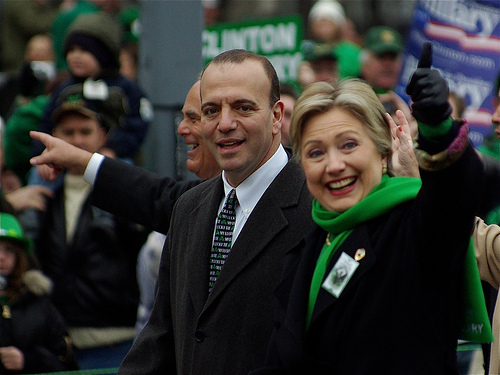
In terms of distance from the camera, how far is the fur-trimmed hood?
5.99m

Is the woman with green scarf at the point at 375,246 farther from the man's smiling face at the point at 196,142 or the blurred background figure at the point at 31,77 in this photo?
the blurred background figure at the point at 31,77

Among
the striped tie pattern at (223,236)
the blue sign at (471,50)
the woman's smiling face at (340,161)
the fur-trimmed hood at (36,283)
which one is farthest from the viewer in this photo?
the blue sign at (471,50)

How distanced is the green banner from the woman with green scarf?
573cm

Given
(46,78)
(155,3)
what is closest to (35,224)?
(155,3)

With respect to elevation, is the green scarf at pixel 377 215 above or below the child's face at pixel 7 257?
above

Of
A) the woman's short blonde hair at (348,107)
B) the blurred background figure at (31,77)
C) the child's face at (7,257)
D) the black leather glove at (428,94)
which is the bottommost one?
the child's face at (7,257)

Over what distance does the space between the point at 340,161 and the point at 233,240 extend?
2.80 feet

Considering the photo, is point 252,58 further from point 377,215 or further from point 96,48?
point 96,48

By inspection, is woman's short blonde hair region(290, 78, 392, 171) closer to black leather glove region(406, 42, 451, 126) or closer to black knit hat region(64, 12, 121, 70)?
black leather glove region(406, 42, 451, 126)

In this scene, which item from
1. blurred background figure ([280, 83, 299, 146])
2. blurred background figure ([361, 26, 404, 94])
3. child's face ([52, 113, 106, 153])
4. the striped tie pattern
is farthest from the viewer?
blurred background figure ([361, 26, 404, 94])

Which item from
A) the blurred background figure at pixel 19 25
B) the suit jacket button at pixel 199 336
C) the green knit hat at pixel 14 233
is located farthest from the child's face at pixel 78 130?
the blurred background figure at pixel 19 25

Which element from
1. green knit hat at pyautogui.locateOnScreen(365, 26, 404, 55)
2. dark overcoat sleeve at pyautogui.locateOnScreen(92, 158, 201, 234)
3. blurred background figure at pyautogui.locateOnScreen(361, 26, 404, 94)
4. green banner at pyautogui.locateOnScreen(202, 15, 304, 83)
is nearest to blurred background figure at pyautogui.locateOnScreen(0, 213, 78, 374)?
dark overcoat sleeve at pyautogui.locateOnScreen(92, 158, 201, 234)

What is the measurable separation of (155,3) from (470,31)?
3.02m

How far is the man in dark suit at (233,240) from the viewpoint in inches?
145
